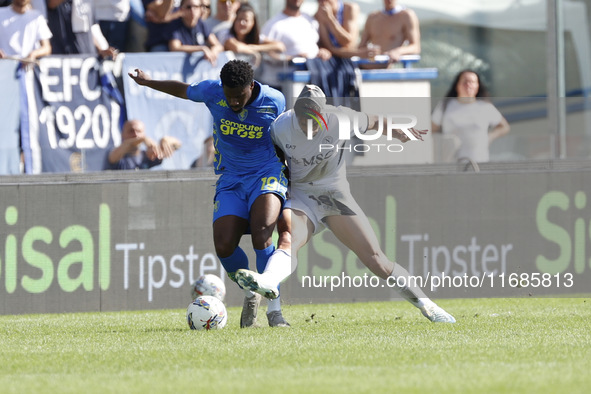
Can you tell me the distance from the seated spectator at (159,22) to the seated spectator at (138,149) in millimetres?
1533

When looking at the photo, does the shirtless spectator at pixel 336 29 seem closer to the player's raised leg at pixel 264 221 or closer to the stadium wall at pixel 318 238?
the stadium wall at pixel 318 238

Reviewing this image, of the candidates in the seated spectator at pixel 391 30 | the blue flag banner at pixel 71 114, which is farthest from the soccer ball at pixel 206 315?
the seated spectator at pixel 391 30

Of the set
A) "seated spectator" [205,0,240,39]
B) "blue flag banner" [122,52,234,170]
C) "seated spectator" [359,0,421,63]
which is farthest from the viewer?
"seated spectator" [359,0,421,63]

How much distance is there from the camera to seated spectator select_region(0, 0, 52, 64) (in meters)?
13.4

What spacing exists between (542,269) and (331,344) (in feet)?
19.0

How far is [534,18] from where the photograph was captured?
21875 millimetres

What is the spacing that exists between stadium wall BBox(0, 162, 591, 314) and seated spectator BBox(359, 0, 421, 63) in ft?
9.38

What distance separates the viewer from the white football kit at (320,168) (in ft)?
31.2

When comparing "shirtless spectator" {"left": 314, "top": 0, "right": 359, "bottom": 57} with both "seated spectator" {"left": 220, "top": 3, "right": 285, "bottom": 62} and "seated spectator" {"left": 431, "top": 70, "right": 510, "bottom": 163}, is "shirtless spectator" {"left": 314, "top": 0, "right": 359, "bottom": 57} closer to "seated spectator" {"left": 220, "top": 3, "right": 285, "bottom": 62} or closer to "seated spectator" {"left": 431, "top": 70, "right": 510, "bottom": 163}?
"seated spectator" {"left": 220, "top": 3, "right": 285, "bottom": 62}

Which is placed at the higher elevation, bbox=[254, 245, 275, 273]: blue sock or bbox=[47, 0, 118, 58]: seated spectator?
bbox=[47, 0, 118, 58]: seated spectator

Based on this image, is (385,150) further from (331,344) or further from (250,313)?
(331,344)

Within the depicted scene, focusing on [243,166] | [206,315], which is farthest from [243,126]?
[206,315]

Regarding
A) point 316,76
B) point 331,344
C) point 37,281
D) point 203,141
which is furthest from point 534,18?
point 331,344

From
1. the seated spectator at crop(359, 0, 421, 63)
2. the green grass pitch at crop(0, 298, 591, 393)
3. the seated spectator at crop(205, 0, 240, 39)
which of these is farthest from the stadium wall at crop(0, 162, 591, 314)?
the seated spectator at crop(359, 0, 421, 63)
